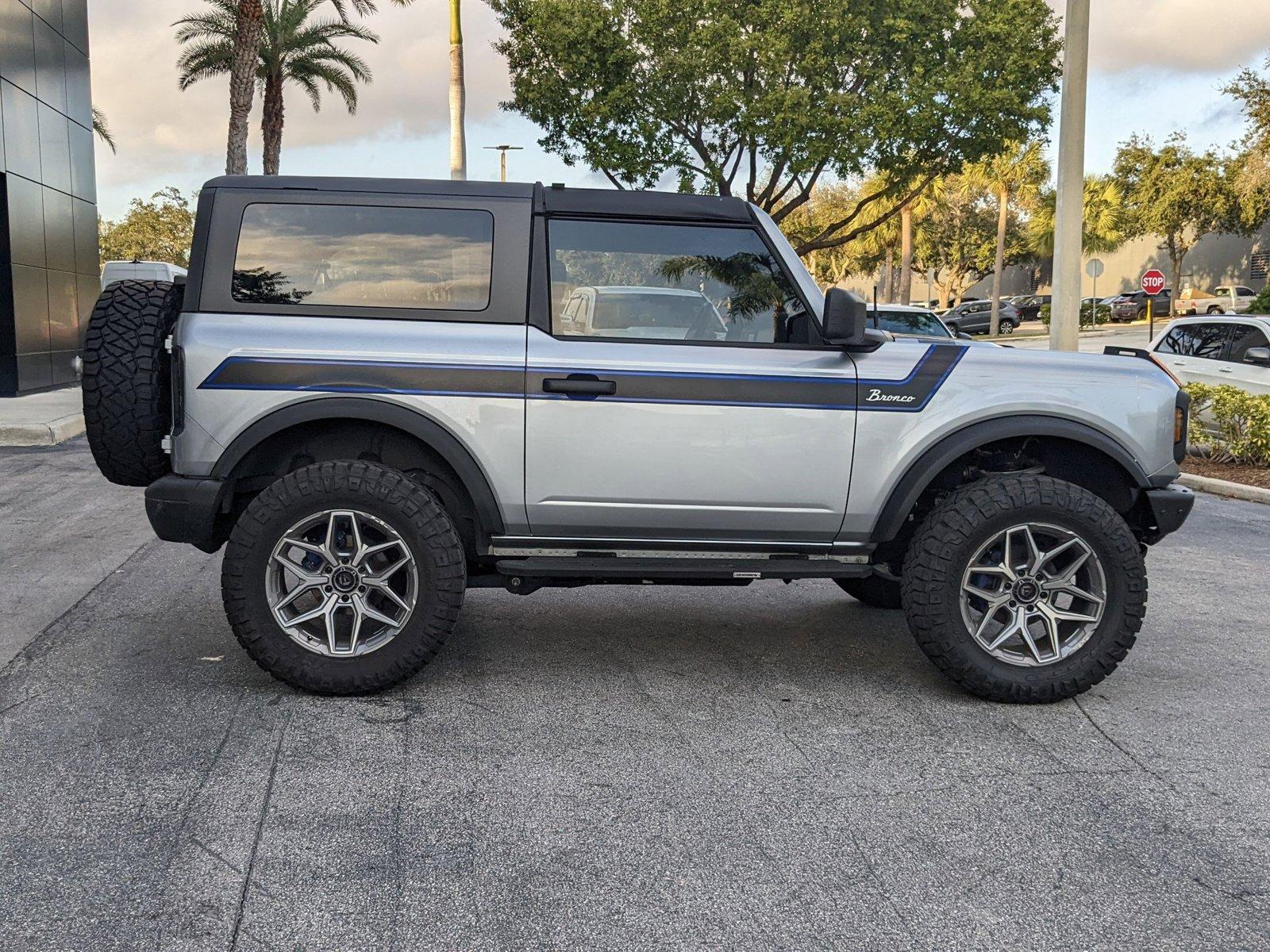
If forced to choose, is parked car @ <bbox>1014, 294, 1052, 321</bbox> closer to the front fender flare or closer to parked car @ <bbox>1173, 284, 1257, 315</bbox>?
parked car @ <bbox>1173, 284, 1257, 315</bbox>

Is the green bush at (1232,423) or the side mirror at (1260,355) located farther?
the side mirror at (1260,355)

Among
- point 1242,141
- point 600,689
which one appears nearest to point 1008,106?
point 1242,141

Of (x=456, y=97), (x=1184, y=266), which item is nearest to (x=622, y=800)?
(x=456, y=97)

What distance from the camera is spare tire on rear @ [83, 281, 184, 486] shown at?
4.90 metres

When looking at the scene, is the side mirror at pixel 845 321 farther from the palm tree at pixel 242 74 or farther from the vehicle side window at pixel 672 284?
the palm tree at pixel 242 74

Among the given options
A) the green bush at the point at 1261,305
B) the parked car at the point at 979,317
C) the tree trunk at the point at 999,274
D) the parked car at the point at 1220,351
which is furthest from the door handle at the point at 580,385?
the parked car at the point at 979,317

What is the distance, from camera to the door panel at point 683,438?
16.0 ft

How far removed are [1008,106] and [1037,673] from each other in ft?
76.7

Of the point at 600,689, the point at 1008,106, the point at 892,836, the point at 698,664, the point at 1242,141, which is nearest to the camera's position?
the point at 892,836

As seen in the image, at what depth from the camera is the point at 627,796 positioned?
395 centimetres

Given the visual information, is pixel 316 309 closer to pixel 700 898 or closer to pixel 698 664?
pixel 698 664

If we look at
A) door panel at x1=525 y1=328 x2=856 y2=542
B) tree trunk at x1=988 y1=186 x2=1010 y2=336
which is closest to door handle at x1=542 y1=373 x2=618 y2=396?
door panel at x1=525 y1=328 x2=856 y2=542

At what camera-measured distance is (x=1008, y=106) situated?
25.8m

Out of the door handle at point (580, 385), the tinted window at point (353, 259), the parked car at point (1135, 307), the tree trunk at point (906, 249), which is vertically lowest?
the door handle at point (580, 385)
